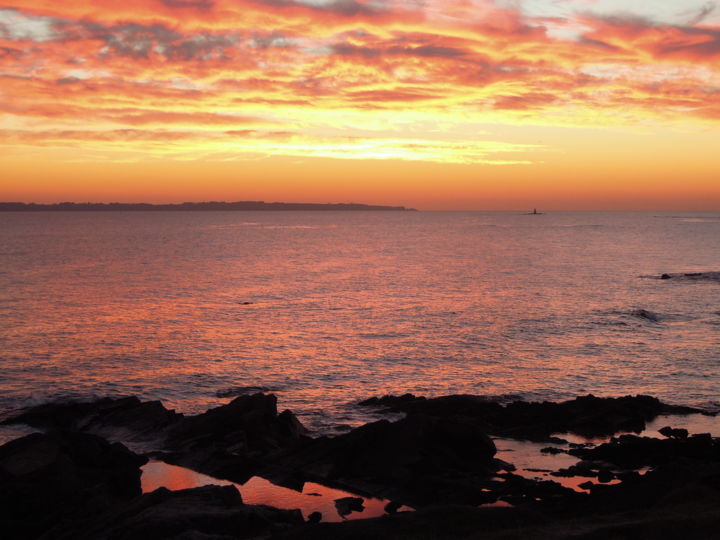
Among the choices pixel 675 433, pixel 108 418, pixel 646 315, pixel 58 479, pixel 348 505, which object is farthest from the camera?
pixel 646 315

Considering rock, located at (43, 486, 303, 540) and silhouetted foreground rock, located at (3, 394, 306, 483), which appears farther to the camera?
silhouetted foreground rock, located at (3, 394, 306, 483)

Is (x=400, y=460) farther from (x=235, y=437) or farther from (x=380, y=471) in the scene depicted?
(x=235, y=437)

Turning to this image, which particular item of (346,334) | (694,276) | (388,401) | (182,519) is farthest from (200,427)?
(694,276)

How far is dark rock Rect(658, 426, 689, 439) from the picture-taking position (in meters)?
27.8

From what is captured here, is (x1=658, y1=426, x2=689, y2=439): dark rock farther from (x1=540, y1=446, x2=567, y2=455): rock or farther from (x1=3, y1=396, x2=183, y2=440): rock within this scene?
(x1=3, y1=396, x2=183, y2=440): rock

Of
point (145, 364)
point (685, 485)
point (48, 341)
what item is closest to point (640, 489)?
point (685, 485)

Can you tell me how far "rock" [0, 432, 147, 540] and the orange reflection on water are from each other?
125 cm

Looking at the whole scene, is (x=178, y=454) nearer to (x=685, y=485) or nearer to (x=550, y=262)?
(x=685, y=485)

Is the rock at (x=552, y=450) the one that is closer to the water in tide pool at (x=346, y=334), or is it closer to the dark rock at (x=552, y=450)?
the dark rock at (x=552, y=450)

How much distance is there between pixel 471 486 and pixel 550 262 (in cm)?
11272

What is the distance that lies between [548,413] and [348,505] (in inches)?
→ 543

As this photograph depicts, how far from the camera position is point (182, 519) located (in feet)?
57.1

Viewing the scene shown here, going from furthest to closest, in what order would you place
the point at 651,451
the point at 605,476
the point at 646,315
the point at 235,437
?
1. the point at 646,315
2. the point at 235,437
3. the point at 651,451
4. the point at 605,476

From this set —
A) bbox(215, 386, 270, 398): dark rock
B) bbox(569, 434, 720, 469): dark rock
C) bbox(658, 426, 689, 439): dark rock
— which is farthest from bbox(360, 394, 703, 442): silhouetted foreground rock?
bbox(215, 386, 270, 398): dark rock
